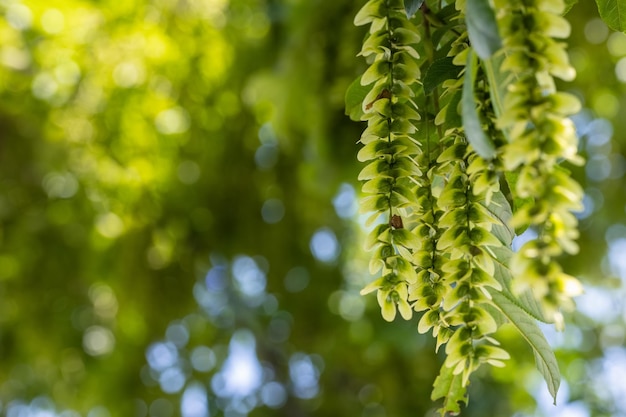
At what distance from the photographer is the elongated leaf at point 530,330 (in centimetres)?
92

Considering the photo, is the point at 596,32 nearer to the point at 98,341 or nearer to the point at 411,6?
the point at 411,6

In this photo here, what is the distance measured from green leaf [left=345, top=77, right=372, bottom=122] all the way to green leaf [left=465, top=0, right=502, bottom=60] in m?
0.36

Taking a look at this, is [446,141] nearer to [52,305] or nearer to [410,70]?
[410,70]

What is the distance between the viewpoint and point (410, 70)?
0.86 meters

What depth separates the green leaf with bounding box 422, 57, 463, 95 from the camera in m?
0.88

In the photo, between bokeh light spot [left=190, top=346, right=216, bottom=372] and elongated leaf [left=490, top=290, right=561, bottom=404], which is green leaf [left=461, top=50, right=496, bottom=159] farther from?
bokeh light spot [left=190, top=346, right=216, bottom=372]

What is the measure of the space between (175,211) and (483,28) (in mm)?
2823

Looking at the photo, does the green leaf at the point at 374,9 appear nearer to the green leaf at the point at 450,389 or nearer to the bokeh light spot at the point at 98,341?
the green leaf at the point at 450,389

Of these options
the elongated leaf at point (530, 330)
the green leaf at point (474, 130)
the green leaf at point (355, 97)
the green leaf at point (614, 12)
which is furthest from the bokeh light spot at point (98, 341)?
the green leaf at point (474, 130)

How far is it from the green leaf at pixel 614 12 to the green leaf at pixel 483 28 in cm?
38

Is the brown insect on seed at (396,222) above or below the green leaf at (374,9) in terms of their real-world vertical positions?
below

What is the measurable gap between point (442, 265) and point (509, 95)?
0.73 ft

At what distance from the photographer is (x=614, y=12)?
96 centimetres

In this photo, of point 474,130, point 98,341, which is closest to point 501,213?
point 474,130
